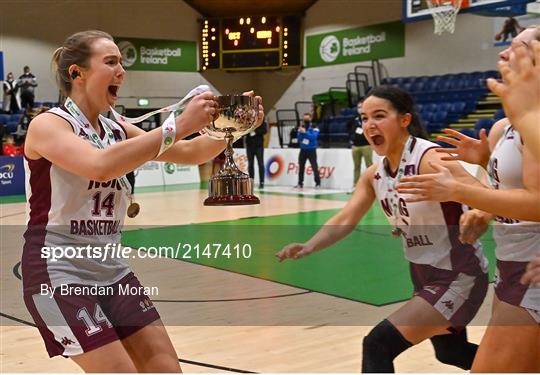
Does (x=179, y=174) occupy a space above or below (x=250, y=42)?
below

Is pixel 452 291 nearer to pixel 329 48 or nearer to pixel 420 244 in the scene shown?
pixel 420 244

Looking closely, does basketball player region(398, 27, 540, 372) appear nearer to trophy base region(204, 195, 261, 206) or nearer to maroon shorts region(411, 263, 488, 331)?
maroon shorts region(411, 263, 488, 331)

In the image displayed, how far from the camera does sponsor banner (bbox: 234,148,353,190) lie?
1606 centimetres

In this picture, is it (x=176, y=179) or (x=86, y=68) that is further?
(x=176, y=179)

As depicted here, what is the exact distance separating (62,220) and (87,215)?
9 centimetres

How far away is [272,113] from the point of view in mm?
25672

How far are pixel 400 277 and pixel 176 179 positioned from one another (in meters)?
11.6

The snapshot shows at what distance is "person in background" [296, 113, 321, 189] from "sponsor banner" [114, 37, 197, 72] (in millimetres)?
9098

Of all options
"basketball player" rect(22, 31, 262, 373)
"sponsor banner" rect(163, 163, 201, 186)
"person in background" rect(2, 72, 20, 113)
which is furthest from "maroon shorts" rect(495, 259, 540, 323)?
"person in background" rect(2, 72, 20, 113)

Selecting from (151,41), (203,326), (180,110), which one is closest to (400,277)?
(203,326)

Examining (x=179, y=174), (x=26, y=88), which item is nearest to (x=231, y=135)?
(x=179, y=174)

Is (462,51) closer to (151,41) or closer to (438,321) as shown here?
(151,41)

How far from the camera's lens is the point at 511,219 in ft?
8.57

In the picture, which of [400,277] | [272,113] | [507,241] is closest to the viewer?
[507,241]
